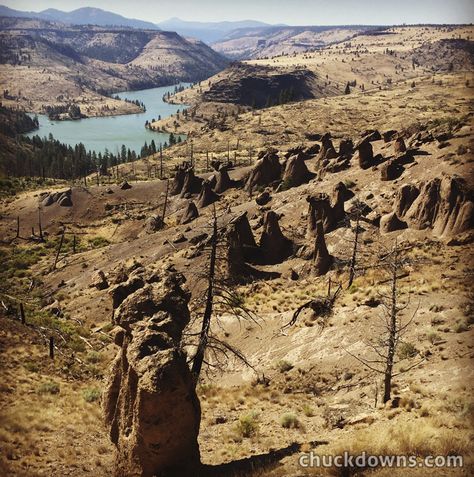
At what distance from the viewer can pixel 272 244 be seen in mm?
51188

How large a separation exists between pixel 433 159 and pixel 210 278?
4622cm

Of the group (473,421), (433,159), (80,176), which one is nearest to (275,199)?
(433,159)

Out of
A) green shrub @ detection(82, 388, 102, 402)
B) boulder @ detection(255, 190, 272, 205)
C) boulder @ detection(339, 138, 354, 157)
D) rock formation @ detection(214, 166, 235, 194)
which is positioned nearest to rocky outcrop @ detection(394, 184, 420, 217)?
boulder @ detection(255, 190, 272, 205)

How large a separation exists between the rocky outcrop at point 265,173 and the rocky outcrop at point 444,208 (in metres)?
40.1

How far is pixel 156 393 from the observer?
14.1 m

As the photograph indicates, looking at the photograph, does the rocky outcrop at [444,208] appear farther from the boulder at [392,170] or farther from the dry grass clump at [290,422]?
the dry grass clump at [290,422]

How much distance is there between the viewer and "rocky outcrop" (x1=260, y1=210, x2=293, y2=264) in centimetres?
5101

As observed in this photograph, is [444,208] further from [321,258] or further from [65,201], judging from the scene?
[65,201]

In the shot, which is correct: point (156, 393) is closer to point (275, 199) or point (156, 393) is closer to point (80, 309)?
point (80, 309)

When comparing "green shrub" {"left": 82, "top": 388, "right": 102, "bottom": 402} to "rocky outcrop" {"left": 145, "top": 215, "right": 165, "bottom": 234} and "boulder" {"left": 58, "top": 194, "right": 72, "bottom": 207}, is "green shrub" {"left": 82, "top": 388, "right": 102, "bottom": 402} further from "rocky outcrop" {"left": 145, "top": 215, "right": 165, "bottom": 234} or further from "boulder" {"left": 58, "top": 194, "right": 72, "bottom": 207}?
"boulder" {"left": 58, "top": 194, "right": 72, "bottom": 207}

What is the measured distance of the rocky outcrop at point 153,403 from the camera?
47.2 ft

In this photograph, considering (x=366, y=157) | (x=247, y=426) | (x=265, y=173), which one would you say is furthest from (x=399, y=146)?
(x=247, y=426)

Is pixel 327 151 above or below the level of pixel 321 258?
above

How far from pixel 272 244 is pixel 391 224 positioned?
527 inches
